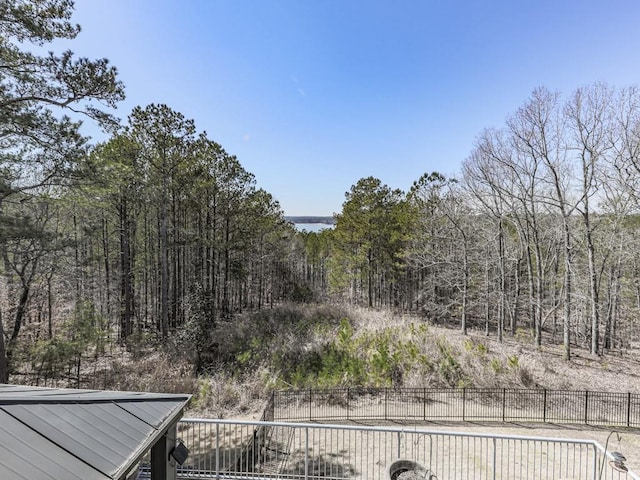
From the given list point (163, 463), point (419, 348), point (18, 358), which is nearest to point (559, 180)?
point (419, 348)

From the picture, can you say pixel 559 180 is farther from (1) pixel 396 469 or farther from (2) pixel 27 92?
(2) pixel 27 92

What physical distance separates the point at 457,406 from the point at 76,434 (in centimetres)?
1123

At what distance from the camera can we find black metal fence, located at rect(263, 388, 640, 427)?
9.48m

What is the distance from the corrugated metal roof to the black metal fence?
667 cm

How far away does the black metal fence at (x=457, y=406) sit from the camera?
9.48 m

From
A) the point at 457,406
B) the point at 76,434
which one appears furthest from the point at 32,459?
the point at 457,406

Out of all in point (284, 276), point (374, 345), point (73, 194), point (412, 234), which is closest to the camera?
point (73, 194)

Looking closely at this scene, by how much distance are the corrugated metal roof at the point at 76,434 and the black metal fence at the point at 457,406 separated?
21.9 feet

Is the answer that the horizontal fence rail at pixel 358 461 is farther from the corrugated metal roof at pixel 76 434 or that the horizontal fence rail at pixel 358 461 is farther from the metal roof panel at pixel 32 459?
the metal roof panel at pixel 32 459

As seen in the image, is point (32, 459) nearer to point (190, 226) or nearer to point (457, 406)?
point (457, 406)

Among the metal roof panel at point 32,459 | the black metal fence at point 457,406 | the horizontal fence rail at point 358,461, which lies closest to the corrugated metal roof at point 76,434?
the metal roof panel at point 32,459

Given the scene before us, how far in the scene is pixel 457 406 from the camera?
10.4 meters

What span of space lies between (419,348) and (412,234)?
9905 mm

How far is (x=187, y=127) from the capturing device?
48.1 ft
